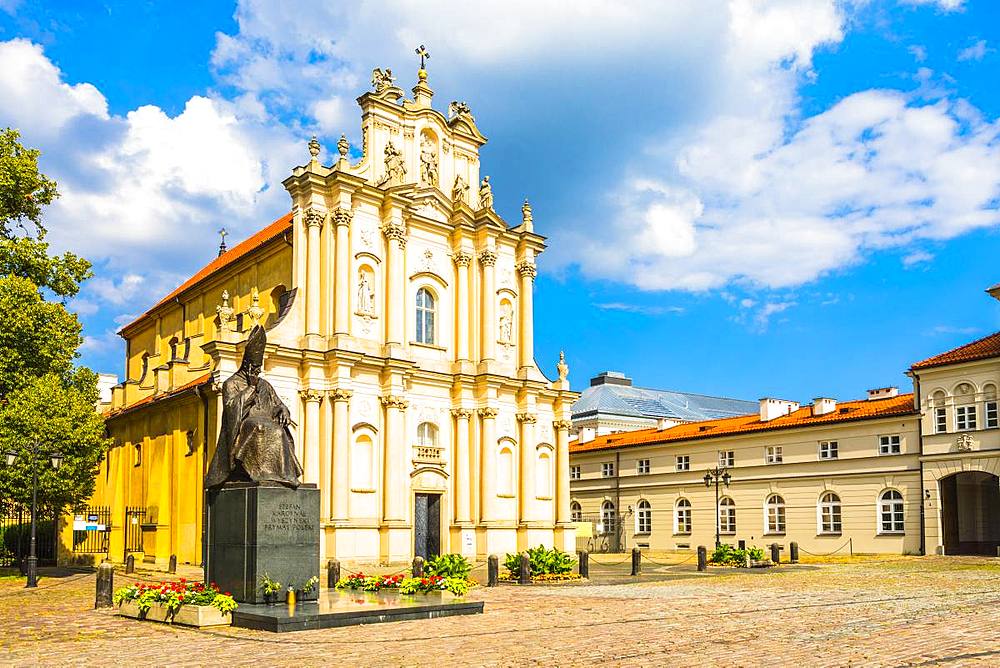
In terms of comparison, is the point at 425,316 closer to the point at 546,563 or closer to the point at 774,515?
the point at 546,563

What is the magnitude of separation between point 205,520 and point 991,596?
1819 centimetres

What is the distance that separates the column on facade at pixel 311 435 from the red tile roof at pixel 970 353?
2939 cm

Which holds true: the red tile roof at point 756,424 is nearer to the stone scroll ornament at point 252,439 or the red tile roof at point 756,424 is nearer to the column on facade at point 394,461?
the column on facade at point 394,461

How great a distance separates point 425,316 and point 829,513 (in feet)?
81.9

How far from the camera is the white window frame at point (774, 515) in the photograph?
52.5 meters

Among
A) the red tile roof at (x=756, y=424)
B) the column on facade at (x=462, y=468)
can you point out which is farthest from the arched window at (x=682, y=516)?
the column on facade at (x=462, y=468)

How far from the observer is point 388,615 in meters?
17.7

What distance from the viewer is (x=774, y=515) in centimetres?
5297

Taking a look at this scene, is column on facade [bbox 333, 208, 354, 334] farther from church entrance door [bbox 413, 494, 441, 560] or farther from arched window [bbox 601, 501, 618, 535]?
arched window [bbox 601, 501, 618, 535]

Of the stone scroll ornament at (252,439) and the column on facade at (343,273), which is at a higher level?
the column on facade at (343,273)

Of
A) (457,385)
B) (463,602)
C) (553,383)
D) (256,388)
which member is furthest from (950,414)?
(256,388)

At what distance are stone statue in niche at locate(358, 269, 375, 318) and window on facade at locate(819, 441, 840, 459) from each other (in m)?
26.6

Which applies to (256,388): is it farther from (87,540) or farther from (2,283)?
(87,540)

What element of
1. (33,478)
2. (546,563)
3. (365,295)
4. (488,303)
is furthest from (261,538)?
(488,303)
